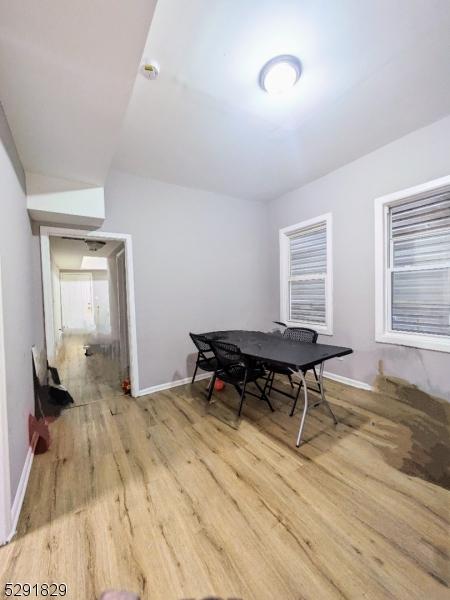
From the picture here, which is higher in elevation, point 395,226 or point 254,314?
point 395,226

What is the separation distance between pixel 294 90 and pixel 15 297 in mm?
2546

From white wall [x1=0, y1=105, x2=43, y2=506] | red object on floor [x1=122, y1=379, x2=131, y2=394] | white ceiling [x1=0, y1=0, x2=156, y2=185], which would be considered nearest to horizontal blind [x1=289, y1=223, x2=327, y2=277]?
white ceiling [x1=0, y1=0, x2=156, y2=185]

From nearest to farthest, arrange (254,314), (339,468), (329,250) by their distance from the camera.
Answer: (339,468) → (329,250) → (254,314)

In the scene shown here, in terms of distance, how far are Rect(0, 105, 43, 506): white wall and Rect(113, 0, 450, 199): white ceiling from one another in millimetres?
1040

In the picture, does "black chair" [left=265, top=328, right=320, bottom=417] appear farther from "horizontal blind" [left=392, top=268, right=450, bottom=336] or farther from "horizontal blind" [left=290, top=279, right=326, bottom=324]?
"horizontal blind" [left=392, top=268, right=450, bottom=336]

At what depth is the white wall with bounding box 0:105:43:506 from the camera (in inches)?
54.9

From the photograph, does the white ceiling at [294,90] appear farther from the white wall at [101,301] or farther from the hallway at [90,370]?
the white wall at [101,301]

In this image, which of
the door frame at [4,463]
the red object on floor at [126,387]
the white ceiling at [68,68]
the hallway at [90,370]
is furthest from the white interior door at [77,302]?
the door frame at [4,463]

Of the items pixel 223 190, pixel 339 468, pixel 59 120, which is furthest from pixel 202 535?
pixel 223 190

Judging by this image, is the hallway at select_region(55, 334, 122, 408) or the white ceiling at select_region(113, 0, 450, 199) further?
the hallway at select_region(55, 334, 122, 408)

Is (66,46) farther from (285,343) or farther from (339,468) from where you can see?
(339,468)

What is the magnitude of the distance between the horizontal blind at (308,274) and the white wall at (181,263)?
1.91 ft

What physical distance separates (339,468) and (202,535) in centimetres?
104

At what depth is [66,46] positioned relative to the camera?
1.07m
